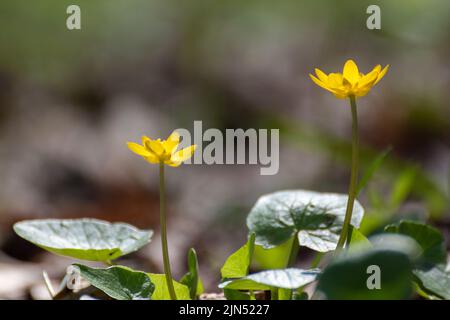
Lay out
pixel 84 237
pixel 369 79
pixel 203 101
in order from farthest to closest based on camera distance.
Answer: pixel 203 101 < pixel 84 237 < pixel 369 79

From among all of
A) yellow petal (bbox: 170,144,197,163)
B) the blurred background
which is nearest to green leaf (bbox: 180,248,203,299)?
yellow petal (bbox: 170,144,197,163)

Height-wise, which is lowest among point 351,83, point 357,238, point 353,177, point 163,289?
point 163,289

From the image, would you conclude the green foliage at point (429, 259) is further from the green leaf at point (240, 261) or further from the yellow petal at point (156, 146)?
the yellow petal at point (156, 146)

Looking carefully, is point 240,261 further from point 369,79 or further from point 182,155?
point 369,79

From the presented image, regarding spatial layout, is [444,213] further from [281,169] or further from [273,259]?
[281,169]

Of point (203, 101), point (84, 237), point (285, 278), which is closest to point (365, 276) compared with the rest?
point (285, 278)

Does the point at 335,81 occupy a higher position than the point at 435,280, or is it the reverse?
the point at 335,81
